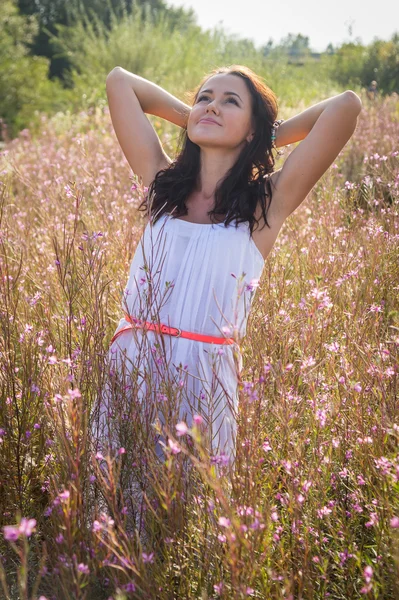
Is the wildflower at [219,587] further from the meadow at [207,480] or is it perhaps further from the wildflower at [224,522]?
the wildflower at [224,522]

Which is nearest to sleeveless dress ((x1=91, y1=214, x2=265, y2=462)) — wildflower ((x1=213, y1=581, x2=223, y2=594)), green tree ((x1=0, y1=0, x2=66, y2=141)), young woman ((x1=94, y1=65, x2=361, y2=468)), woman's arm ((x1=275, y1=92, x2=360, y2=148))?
young woman ((x1=94, y1=65, x2=361, y2=468))

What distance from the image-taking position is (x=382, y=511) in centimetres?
167

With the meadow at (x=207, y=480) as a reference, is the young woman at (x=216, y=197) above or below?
above

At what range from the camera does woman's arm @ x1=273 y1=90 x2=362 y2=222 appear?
259 centimetres

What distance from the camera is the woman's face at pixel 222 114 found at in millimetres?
2572

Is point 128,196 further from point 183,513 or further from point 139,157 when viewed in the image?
point 183,513

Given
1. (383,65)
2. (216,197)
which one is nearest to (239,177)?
(216,197)

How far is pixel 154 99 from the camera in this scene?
10.3ft

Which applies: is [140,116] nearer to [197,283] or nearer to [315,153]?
[315,153]

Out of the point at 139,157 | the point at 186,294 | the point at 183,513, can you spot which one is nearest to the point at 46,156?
the point at 139,157

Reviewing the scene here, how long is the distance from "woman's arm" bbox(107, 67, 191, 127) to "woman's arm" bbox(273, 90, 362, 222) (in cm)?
76

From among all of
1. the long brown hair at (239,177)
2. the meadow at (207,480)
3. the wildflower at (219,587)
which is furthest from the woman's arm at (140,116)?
the wildflower at (219,587)

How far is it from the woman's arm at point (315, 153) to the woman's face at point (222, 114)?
246 mm

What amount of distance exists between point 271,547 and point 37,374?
38.6 inches
